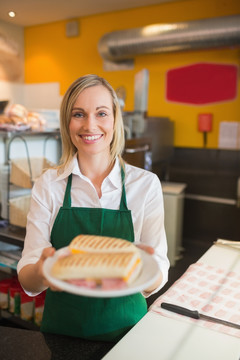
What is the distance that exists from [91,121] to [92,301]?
613 millimetres

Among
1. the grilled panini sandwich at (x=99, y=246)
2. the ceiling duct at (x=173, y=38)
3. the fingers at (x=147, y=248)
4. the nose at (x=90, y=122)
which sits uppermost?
the ceiling duct at (x=173, y=38)

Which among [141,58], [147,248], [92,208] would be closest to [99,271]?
[147,248]

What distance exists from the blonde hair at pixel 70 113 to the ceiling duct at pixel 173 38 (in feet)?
9.15

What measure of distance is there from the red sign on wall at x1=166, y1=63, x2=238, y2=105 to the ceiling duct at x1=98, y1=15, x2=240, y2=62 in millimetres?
365

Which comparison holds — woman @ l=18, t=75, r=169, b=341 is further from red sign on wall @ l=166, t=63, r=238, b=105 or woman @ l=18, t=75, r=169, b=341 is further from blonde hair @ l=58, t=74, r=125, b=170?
red sign on wall @ l=166, t=63, r=238, b=105

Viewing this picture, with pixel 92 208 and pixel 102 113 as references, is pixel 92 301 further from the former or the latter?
pixel 102 113

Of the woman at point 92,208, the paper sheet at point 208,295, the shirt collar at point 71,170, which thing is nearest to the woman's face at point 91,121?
the woman at point 92,208

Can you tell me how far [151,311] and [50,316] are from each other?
384mm

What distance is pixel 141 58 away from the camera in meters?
4.59

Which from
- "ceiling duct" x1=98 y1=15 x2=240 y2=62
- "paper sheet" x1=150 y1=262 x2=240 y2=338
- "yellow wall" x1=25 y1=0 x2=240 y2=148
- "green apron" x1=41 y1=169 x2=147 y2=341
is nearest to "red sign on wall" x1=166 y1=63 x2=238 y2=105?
"yellow wall" x1=25 y1=0 x2=240 y2=148

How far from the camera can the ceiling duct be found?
142 inches

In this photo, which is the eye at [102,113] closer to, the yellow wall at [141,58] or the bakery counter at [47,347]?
the bakery counter at [47,347]

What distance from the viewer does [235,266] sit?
1592 mm

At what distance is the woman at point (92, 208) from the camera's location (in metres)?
1.19
